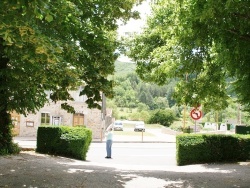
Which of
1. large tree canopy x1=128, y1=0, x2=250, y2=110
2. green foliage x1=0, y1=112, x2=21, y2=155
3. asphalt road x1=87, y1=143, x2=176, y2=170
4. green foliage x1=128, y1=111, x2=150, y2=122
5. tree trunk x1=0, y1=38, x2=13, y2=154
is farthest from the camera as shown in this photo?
green foliage x1=128, y1=111, x2=150, y2=122

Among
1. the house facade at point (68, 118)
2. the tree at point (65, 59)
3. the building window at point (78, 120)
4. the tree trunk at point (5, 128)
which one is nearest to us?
the tree at point (65, 59)

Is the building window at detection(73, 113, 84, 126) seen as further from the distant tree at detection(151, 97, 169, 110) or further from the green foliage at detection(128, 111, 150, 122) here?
the distant tree at detection(151, 97, 169, 110)

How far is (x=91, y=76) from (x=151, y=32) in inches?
227

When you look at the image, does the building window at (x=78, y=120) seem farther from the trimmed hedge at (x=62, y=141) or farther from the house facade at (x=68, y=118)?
the trimmed hedge at (x=62, y=141)

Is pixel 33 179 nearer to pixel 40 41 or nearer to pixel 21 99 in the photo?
pixel 40 41

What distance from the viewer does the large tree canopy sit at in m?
6.33

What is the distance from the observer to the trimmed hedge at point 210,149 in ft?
42.2

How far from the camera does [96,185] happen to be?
7.33 m

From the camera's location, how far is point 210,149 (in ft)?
42.3

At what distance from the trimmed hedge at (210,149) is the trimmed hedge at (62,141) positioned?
14.5ft

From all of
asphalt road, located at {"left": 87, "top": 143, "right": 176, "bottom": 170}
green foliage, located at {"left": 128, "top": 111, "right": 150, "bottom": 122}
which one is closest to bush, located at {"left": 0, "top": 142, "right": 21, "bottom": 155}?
asphalt road, located at {"left": 87, "top": 143, "right": 176, "bottom": 170}

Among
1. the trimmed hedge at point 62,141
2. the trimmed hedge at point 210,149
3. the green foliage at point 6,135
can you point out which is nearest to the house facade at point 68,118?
the trimmed hedge at point 62,141

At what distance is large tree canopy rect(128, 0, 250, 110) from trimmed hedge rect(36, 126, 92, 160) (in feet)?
13.8

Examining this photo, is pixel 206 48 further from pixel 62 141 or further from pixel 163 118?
pixel 163 118
